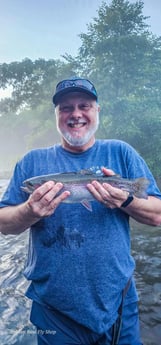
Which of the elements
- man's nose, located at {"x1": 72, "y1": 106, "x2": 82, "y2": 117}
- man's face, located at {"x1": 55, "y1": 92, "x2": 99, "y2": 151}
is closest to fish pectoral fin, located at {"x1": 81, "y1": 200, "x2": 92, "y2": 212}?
man's face, located at {"x1": 55, "y1": 92, "x2": 99, "y2": 151}

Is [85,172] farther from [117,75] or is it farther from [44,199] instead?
[117,75]

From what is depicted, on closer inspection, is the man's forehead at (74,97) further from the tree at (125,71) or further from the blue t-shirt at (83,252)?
the tree at (125,71)

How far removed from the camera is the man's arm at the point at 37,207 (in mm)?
2574

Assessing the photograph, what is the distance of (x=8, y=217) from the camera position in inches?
114

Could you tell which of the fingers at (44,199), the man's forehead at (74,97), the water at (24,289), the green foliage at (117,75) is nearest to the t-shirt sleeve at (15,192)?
the fingers at (44,199)

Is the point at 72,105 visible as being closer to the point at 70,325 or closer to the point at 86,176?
the point at 86,176

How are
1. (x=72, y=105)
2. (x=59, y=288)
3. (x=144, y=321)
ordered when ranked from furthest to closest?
1. (x=144, y=321)
2. (x=72, y=105)
3. (x=59, y=288)

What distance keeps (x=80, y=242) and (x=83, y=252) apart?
0.11 m

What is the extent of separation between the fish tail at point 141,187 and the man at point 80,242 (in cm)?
6

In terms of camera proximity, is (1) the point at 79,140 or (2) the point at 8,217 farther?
(1) the point at 79,140

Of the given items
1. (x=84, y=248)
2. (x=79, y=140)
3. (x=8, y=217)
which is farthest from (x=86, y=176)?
(x=8, y=217)

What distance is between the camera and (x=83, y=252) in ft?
9.16

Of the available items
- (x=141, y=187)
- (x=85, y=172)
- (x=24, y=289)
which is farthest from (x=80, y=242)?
(x=24, y=289)

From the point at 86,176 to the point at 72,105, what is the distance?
0.95 meters
